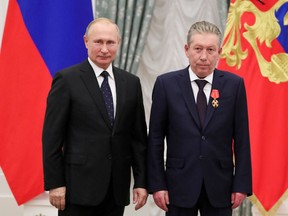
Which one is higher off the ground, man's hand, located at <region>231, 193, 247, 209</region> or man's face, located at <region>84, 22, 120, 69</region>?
man's face, located at <region>84, 22, 120, 69</region>

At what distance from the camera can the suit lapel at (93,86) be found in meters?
2.32

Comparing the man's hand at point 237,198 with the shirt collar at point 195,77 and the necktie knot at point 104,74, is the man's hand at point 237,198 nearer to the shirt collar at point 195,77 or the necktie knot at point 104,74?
the shirt collar at point 195,77

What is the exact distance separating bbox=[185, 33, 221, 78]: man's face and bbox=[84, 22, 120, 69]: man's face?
1.18 ft

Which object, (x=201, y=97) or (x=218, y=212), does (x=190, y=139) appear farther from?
(x=218, y=212)

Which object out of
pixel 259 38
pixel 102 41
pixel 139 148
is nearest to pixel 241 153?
pixel 139 148

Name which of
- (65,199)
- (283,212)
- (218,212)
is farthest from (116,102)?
(283,212)

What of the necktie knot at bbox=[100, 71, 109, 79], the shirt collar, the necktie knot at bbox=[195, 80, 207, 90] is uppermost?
the necktie knot at bbox=[100, 71, 109, 79]

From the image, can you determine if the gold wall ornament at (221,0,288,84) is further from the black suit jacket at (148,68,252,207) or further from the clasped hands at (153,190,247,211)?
the clasped hands at (153,190,247,211)

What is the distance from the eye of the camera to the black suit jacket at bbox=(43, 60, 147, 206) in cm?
230

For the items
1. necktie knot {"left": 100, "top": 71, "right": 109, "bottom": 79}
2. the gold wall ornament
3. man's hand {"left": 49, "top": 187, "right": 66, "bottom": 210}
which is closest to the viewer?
man's hand {"left": 49, "top": 187, "right": 66, "bottom": 210}

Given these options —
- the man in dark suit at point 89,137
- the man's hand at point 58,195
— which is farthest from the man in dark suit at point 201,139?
the man's hand at point 58,195

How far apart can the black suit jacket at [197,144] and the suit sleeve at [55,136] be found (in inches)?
16.3

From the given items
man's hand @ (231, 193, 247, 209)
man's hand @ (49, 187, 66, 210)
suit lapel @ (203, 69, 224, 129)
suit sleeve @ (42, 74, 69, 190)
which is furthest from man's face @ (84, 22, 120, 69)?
man's hand @ (231, 193, 247, 209)

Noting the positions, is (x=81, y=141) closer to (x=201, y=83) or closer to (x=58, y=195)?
(x=58, y=195)
